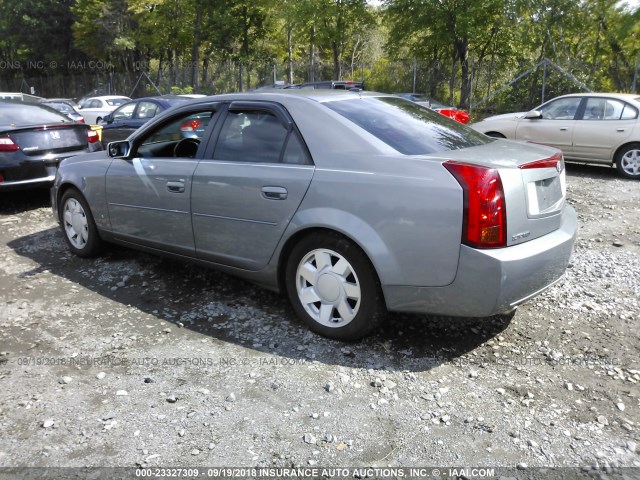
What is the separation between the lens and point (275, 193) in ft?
12.1

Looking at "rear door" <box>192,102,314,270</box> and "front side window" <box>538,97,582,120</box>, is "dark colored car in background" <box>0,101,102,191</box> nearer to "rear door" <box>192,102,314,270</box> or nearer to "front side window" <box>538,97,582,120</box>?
"rear door" <box>192,102,314,270</box>

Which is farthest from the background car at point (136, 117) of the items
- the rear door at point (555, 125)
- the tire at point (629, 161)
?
the tire at point (629, 161)

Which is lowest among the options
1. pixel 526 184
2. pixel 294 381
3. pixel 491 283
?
pixel 294 381

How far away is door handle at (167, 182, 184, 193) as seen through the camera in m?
4.27

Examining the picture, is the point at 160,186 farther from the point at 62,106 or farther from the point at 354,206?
the point at 62,106

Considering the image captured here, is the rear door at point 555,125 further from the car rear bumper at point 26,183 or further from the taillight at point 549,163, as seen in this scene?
the car rear bumper at point 26,183

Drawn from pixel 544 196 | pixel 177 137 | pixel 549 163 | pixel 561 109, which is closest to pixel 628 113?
pixel 561 109

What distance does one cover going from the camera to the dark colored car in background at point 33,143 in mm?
7219

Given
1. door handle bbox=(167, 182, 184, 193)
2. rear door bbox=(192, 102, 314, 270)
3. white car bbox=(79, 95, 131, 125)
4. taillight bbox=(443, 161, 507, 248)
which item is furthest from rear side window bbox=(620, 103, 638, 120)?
white car bbox=(79, 95, 131, 125)

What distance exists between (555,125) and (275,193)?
795 centimetres

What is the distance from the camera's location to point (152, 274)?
16.7 ft

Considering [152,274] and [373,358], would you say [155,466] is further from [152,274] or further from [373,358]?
[152,274]

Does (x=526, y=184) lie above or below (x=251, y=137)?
below

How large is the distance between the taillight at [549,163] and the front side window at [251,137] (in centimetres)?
160
